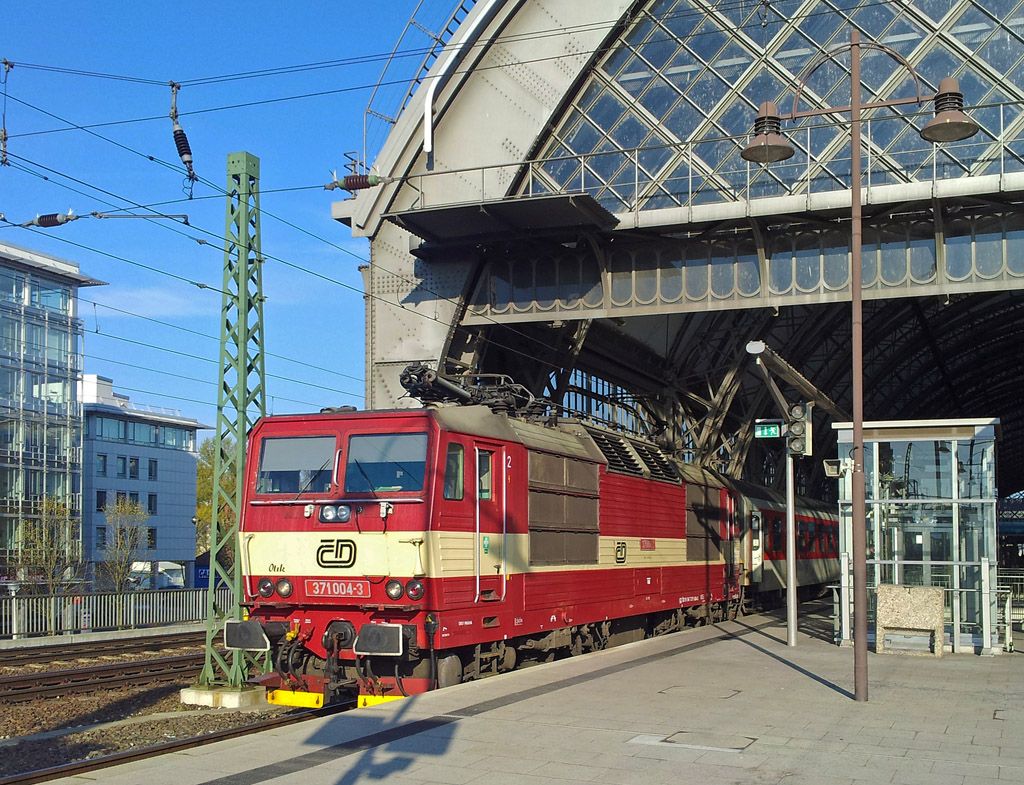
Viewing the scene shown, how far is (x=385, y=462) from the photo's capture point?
13.2m

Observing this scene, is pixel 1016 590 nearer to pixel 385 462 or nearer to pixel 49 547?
pixel 385 462

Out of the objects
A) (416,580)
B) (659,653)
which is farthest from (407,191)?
(416,580)

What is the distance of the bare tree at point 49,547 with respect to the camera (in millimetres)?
43594

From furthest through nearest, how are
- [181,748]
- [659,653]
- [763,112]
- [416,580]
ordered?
[659,653], [763,112], [416,580], [181,748]

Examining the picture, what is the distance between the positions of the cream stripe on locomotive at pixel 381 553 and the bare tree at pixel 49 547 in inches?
1219

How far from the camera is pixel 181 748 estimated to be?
10508 millimetres

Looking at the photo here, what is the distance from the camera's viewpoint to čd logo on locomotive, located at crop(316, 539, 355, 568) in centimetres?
1295

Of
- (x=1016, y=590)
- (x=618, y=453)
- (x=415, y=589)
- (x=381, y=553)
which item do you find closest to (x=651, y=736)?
(x=415, y=589)

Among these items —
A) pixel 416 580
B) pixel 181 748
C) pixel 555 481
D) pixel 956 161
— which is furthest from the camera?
pixel 956 161

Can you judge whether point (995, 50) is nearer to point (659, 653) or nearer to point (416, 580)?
point (659, 653)

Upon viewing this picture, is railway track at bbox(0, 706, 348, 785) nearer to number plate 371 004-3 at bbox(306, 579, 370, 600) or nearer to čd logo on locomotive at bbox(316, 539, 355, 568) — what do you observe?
number plate 371 004-3 at bbox(306, 579, 370, 600)

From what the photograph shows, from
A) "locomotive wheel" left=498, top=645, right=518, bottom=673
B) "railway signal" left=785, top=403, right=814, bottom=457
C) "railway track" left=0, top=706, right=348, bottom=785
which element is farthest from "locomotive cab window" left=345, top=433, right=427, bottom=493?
"railway signal" left=785, top=403, right=814, bottom=457

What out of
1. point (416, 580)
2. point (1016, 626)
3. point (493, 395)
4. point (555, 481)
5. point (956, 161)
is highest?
point (956, 161)

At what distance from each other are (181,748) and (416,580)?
316 cm
